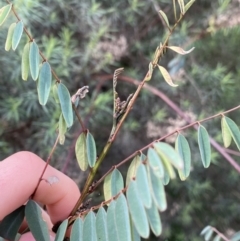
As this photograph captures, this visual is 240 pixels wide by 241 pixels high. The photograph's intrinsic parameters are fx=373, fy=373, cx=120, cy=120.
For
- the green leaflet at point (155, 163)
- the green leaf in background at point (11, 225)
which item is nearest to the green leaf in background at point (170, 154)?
the green leaflet at point (155, 163)

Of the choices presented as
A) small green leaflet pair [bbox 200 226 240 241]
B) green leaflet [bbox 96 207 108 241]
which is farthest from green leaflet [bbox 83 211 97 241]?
small green leaflet pair [bbox 200 226 240 241]

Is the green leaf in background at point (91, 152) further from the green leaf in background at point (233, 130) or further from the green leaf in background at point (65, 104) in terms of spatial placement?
the green leaf in background at point (233, 130)

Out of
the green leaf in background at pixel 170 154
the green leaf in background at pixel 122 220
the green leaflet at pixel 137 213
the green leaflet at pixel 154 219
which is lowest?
the green leaf in background at pixel 122 220

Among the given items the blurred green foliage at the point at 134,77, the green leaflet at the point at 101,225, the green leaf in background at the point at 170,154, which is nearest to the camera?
the green leaf in background at the point at 170,154

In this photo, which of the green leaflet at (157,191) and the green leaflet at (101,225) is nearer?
the green leaflet at (157,191)

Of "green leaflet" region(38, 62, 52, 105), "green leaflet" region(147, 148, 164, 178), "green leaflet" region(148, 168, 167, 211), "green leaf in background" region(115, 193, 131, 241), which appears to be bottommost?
"green leaf in background" region(115, 193, 131, 241)

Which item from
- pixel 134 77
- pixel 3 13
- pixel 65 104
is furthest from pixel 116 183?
pixel 134 77

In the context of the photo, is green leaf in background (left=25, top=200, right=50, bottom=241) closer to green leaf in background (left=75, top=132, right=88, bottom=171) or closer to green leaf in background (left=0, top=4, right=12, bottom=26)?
A: green leaf in background (left=75, top=132, right=88, bottom=171)

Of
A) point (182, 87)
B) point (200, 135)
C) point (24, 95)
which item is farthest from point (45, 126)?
point (200, 135)

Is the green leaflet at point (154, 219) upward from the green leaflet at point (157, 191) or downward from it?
downward

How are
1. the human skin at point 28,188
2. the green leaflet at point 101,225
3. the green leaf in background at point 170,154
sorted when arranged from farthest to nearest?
the human skin at point 28,188, the green leaflet at point 101,225, the green leaf in background at point 170,154
